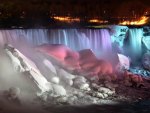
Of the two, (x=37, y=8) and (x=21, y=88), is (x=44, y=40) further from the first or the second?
(x=37, y=8)

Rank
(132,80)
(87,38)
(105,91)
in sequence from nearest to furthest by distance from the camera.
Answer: (105,91), (132,80), (87,38)

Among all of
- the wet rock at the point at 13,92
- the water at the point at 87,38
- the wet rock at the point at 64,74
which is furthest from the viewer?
the water at the point at 87,38

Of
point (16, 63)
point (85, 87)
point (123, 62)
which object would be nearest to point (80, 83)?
point (85, 87)

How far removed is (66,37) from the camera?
86.7ft

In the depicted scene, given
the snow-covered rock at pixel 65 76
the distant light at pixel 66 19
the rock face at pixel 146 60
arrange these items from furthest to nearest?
the distant light at pixel 66 19, the rock face at pixel 146 60, the snow-covered rock at pixel 65 76

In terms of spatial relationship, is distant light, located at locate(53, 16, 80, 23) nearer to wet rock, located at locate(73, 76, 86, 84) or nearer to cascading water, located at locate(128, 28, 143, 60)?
cascading water, located at locate(128, 28, 143, 60)

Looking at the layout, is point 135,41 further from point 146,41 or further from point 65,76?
point 65,76

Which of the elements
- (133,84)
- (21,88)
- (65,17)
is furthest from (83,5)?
(21,88)

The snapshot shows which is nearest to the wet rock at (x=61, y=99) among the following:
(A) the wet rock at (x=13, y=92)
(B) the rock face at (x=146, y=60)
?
(A) the wet rock at (x=13, y=92)

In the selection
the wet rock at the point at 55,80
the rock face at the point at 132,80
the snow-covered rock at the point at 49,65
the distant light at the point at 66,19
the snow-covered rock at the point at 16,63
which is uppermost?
the distant light at the point at 66,19

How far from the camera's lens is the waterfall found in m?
23.8

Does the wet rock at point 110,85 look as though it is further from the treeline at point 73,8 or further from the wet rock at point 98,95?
the treeline at point 73,8

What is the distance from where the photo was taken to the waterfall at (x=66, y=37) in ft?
78.1

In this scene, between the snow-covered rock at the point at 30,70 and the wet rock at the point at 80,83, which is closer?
the snow-covered rock at the point at 30,70
